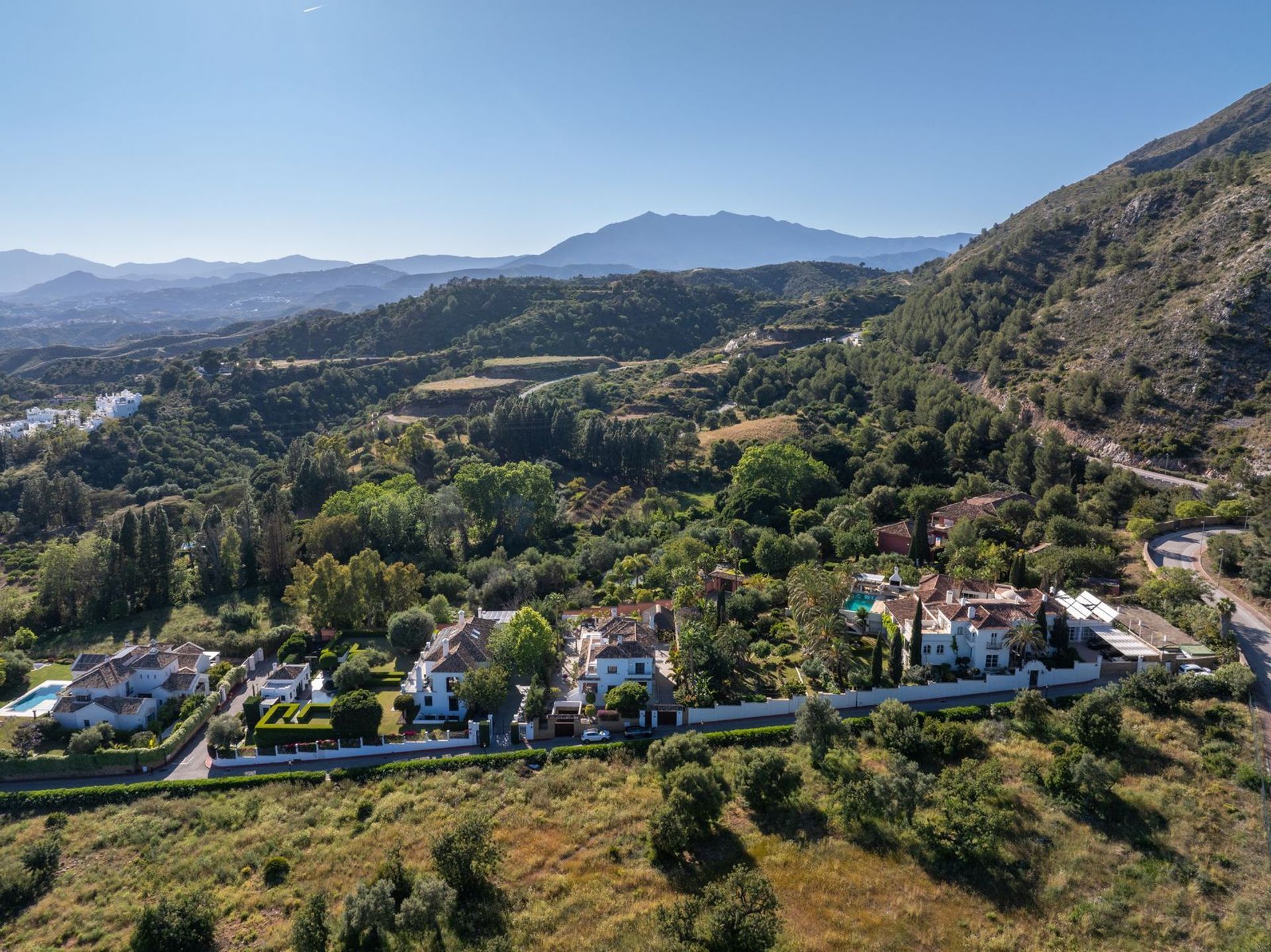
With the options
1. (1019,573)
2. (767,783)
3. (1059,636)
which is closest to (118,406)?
(767,783)

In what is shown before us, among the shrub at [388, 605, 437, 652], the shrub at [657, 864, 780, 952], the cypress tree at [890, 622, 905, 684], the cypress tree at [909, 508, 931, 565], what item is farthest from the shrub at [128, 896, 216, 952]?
the cypress tree at [909, 508, 931, 565]

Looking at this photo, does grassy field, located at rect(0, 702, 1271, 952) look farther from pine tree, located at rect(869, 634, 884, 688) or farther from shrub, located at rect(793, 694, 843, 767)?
pine tree, located at rect(869, 634, 884, 688)

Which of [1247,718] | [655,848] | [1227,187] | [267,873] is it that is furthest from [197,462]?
[1227,187]

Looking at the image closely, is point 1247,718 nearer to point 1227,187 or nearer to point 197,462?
point 1227,187

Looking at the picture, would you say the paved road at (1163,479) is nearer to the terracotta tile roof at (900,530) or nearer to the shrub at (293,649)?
the terracotta tile roof at (900,530)

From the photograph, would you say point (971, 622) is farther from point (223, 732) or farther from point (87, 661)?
point (87, 661)

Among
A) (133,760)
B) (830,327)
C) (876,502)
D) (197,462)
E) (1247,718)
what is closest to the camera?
(1247,718)

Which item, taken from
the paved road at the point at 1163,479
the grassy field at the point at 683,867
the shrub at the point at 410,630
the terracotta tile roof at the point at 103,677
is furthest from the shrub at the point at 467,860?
the paved road at the point at 1163,479
